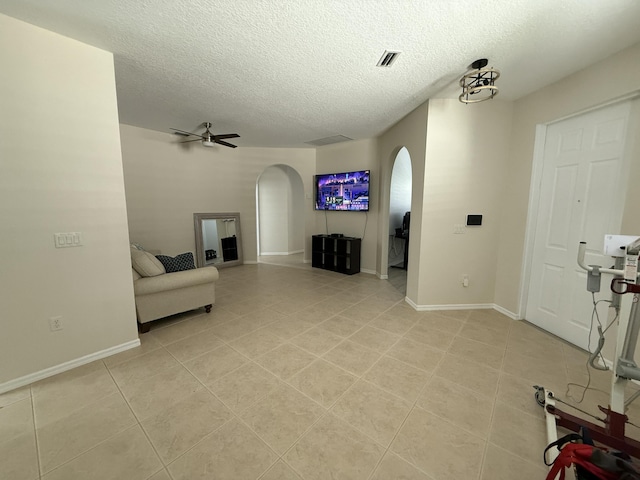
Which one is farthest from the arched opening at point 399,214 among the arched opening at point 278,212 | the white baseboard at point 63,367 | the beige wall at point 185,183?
the white baseboard at point 63,367

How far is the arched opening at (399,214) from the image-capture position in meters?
5.43

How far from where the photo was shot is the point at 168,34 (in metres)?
1.89

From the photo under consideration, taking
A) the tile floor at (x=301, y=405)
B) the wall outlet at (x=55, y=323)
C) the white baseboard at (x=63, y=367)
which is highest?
the wall outlet at (x=55, y=323)

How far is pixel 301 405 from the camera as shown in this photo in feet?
5.66

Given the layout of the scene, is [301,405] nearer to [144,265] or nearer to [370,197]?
[144,265]

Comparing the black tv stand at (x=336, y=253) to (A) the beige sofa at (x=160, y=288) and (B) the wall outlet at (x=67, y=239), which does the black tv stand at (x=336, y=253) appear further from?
(B) the wall outlet at (x=67, y=239)

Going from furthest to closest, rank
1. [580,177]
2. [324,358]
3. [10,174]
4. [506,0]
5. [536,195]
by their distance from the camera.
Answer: [536,195], [580,177], [324,358], [10,174], [506,0]

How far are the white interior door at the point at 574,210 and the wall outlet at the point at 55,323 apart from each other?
4690 mm

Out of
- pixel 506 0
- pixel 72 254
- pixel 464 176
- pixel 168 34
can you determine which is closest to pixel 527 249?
pixel 464 176

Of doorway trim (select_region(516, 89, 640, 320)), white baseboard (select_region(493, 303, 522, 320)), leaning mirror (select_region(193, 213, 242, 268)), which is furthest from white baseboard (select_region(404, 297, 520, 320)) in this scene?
leaning mirror (select_region(193, 213, 242, 268))

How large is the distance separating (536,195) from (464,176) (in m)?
0.77

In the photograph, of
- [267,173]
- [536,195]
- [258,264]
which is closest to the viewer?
[536,195]

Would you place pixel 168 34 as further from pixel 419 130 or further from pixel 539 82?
pixel 539 82

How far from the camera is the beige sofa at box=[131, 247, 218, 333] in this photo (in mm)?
2612
